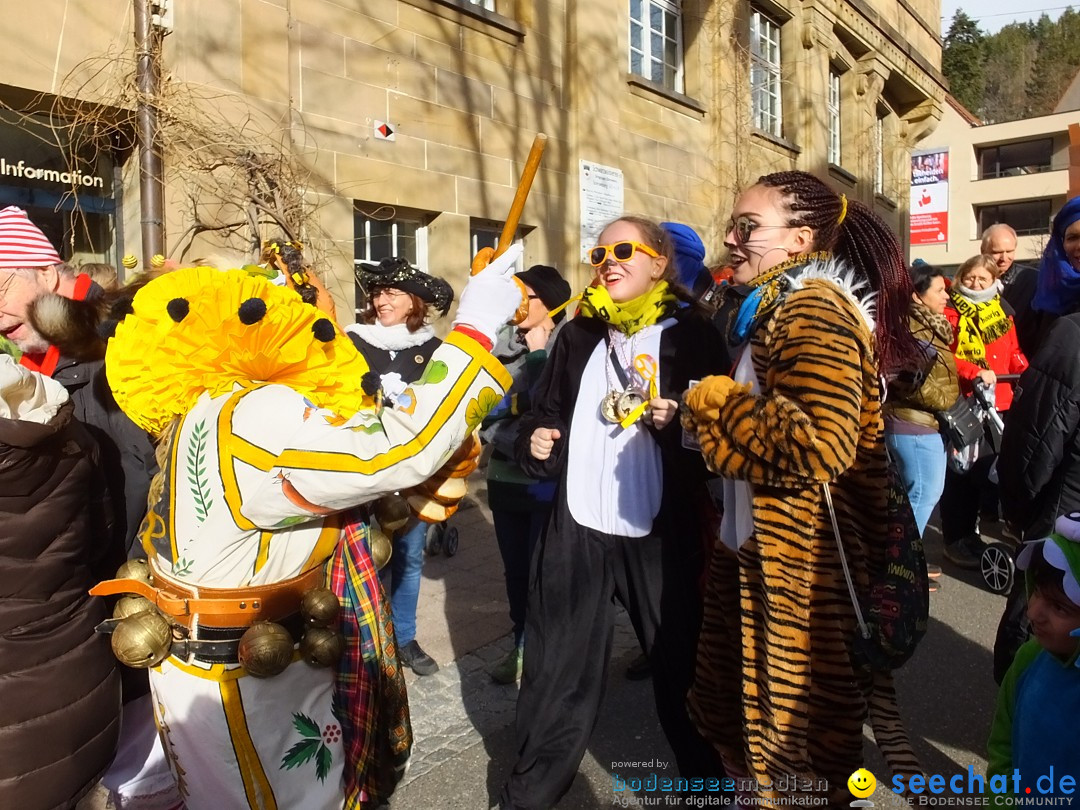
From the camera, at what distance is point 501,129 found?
7945 mm

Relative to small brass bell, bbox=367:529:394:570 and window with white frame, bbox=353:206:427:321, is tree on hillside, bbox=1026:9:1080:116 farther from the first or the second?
small brass bell, bbox=367:529:394:570

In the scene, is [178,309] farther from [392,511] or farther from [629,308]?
[629,308]

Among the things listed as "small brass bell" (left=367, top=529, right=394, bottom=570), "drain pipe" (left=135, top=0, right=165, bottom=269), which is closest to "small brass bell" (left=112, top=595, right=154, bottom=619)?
"small brass bell" (left=367, top=529, right=394, bottom=570)

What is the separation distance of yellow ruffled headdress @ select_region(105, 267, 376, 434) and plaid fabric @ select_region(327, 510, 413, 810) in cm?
38

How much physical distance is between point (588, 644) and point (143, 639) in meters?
1.35

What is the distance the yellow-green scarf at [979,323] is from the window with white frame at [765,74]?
299 inches

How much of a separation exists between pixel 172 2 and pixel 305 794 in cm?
554

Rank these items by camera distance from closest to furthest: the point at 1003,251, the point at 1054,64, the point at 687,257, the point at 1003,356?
the point at 687,257 < the point at 1003,251 < the point at 1003,356 < the point at 1054,64

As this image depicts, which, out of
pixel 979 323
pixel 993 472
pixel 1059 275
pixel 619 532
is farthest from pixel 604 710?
pixel 979 323

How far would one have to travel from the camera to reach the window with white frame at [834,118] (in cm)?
1505

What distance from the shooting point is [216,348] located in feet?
5.47

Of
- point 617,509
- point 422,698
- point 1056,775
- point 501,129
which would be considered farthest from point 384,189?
point 1056,775

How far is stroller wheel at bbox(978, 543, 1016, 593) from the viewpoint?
4.82m

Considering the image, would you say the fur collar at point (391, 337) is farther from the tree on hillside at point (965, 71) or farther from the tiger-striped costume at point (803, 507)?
the tree on hillside at point (965, 71)
